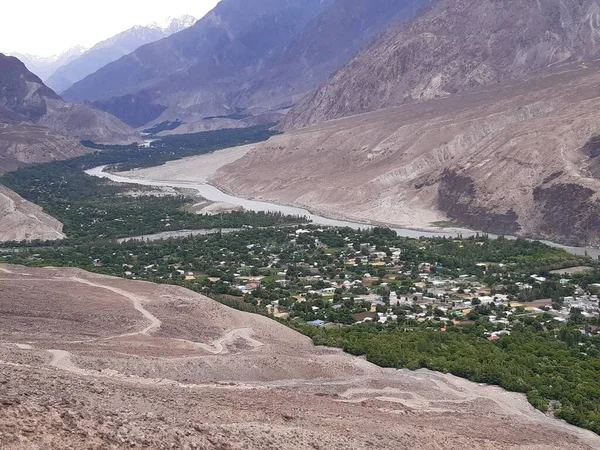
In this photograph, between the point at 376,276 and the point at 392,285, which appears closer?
the point at 392,285

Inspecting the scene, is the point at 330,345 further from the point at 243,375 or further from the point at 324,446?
the point at 324,446

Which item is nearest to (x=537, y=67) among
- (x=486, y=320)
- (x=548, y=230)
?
(x=548, y=230)

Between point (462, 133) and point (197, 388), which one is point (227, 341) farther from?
point (462, 133)

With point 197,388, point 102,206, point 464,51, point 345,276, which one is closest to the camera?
point 197,388

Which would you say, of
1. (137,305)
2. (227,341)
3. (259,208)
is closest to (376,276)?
(137,305)

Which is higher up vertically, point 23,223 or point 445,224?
point 445,224

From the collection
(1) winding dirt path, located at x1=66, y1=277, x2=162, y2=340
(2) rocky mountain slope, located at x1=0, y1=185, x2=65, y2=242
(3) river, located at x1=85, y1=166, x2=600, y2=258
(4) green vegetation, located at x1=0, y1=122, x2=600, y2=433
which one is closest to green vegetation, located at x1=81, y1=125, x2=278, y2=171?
(3) river, located at x1=85, y1=166, x2=600, y2=258

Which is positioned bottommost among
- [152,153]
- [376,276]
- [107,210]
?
[107,210]
